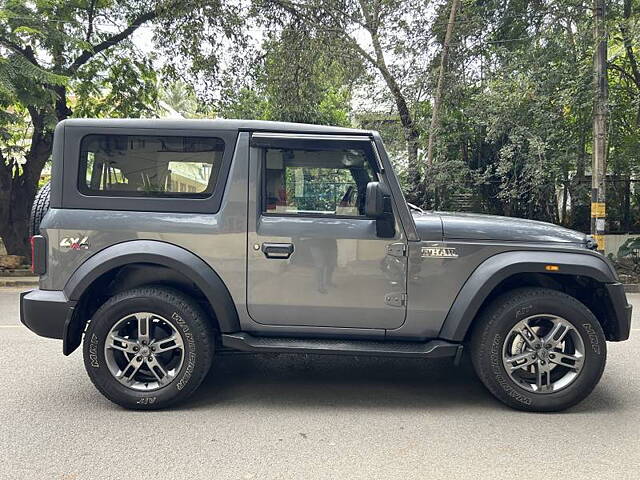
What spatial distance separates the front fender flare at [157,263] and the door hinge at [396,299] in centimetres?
119

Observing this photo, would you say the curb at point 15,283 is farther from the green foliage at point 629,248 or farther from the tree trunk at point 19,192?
the green foliage at point 629,248

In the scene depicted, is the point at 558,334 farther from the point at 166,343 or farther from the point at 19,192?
the point at 19,192

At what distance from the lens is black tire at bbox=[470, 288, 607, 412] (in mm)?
3740

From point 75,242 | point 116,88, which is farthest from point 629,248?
point 116,88

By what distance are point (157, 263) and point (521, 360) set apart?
2.78 meters

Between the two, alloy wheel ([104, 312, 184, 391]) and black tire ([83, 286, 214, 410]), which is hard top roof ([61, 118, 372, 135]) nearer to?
black tire ([83, 286, 214, 410])

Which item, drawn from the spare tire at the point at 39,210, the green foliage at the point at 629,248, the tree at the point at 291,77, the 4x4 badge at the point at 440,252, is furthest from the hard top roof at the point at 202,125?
the green foliage at the point at 629,248

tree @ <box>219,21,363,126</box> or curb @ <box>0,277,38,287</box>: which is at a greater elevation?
tree @ <box>219,21,363,126</box>

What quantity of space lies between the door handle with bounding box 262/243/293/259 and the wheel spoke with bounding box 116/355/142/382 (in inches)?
→ 48.8

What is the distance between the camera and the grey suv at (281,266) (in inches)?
148

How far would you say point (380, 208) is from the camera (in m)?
3.67

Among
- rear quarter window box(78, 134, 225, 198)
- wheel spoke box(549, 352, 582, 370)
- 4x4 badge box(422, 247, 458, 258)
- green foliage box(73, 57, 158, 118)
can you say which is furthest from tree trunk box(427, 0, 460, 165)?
rear quarter window box(78, 134, 225, 198)

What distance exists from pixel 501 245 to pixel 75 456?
3190 millimetres

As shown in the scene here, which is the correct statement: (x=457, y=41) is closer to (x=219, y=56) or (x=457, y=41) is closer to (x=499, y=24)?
(x=499, y=24)
